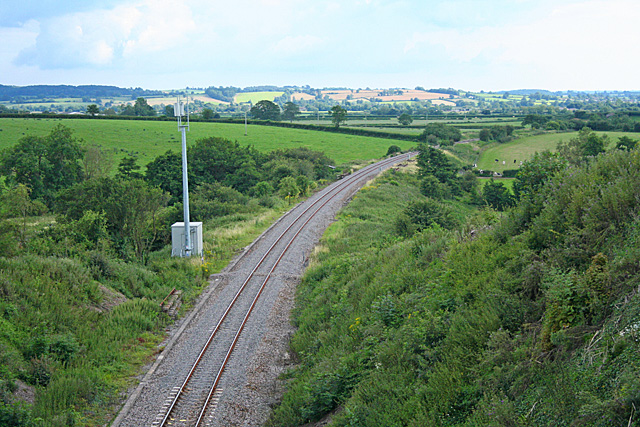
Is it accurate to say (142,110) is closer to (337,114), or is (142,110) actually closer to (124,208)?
(337,114)

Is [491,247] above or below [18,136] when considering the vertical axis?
below

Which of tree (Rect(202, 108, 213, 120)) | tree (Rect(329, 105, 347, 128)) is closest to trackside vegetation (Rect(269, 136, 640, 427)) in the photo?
tree (Rect(329, 105, 347, 128))

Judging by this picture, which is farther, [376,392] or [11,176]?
[11,176]

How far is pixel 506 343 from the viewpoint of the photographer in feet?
24.9

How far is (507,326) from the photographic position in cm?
820

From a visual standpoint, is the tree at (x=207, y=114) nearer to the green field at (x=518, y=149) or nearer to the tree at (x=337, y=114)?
the tree at (x=337, y=114)

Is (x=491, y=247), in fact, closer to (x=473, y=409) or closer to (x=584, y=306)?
(x=584, y=306)

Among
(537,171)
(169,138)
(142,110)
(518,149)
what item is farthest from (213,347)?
(142,110)

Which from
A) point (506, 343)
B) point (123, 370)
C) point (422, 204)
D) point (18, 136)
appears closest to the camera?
point (506, 343)

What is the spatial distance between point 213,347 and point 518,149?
8344 cm

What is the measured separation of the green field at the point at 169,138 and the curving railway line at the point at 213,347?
175 feet

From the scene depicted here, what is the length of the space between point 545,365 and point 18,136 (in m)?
89.2

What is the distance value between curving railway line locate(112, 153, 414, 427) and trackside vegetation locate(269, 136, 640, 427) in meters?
1.91

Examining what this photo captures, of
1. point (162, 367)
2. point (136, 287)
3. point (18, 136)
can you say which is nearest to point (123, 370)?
point (162, 367)
